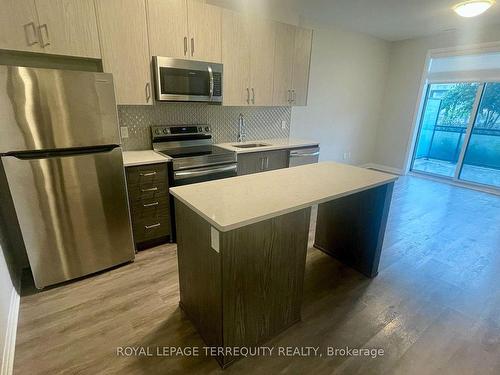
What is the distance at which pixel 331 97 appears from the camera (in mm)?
4758

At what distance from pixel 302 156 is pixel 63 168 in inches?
103

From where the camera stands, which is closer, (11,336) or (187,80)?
(11,336)

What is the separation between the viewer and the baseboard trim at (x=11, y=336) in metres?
1.43

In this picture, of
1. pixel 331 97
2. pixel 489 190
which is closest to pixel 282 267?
pixel 331 97

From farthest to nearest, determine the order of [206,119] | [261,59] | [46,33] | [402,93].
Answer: [402,93], [206,119], [261,59], [46,33]

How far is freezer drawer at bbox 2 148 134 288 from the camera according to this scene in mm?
1859

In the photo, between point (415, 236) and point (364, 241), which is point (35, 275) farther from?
point (415, 236)

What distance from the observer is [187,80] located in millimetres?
2658

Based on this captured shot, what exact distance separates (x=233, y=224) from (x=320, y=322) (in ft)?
3.70

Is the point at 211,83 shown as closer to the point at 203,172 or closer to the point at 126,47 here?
the point at 126,47

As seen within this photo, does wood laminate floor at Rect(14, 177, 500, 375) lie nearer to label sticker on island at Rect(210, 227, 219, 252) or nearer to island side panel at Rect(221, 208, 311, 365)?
island side panel at Rect(221, 208, 311, 365)

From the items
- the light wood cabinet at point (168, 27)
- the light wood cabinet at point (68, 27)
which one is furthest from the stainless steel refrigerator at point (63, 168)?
the light wood cabinet at point (168, 27)

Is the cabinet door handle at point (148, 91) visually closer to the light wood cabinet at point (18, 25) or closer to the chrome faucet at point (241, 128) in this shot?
the light wood cabinet at point (18, 25)

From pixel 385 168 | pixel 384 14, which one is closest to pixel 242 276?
pixel 384 14
